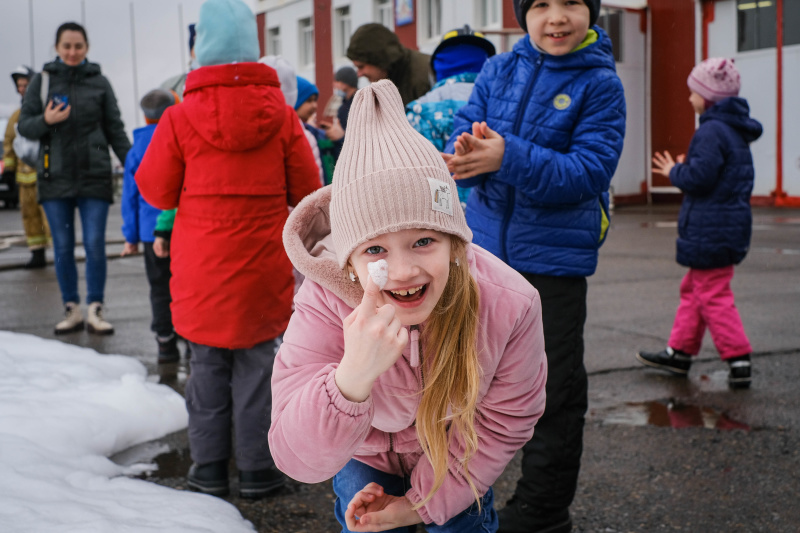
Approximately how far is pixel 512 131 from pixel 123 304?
5.92 meters

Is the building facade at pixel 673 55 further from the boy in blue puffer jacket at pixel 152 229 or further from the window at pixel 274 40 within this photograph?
the boy in blue puffer jacket at pixel 152 229

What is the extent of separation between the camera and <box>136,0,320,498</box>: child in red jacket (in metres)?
3.42

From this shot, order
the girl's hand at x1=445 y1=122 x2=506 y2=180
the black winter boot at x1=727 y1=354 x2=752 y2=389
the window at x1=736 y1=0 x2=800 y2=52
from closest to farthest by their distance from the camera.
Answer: the girl's hand at x1=445 y1=122 x2=506 y2=180
the black winter boot at x1=727 y1=354 x2=752 y2=389
the window at x1=736 y1=0 x2=800 y2=52

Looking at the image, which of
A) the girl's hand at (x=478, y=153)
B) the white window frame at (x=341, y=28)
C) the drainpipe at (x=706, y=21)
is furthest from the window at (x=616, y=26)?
the girl's hand at (x=478, y=153)

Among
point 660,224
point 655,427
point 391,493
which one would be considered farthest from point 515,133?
point 660,224

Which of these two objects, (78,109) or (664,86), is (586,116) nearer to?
(78,109)

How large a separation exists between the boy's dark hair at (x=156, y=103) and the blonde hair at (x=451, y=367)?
4.20 meters

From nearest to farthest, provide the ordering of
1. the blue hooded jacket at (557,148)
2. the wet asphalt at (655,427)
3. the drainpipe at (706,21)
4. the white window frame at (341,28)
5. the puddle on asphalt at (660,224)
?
the blue hooded jacket at (557,148) < the wet asphalt at (655,427) < the puddle on asphalt at (660,224) < the drainpipe at (706,21) < the white window frame at (341,28)

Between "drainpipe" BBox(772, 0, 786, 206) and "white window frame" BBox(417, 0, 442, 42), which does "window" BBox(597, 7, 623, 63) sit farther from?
"white window frame" BBox(417, 0, 442, 42)

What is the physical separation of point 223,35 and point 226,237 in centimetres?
84

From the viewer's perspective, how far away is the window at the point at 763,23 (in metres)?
18.0

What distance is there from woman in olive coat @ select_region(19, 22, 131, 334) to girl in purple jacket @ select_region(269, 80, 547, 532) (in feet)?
15.2

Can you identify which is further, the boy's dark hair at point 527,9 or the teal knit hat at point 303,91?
the teal knit hat at point 303,91

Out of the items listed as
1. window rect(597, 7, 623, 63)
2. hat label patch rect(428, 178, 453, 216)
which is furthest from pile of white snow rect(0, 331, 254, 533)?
window rect(597, 7, 623, 63)
